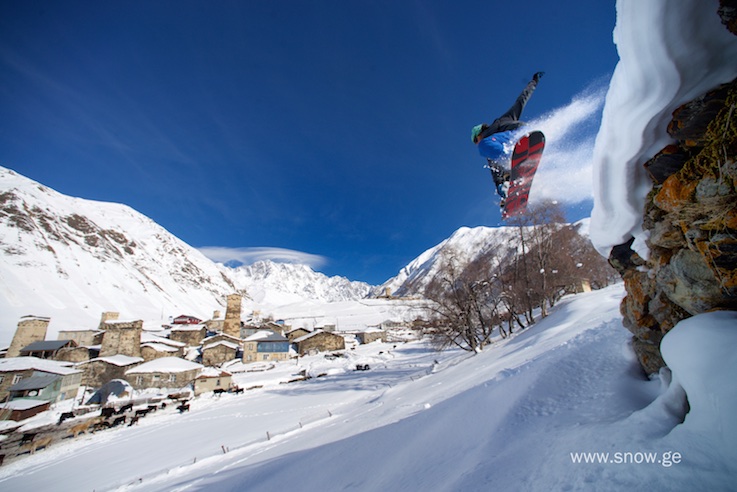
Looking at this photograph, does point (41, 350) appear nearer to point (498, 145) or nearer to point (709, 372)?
point (498, 145)

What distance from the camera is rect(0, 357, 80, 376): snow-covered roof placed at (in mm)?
26797

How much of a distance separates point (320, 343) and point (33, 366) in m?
31.9

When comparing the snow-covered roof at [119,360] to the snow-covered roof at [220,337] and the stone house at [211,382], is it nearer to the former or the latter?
the snow-covered roof at [220,337]

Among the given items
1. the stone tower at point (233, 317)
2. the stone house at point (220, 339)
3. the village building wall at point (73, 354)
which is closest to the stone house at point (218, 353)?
the stone house at point (220, 339)

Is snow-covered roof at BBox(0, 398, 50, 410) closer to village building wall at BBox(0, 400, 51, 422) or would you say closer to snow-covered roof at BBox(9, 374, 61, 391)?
village building wall at BBox(0, 400, 51, 422)

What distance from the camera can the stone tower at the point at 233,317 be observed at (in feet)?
173

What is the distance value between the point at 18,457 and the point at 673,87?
31855 mm

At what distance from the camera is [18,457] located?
1695 cm

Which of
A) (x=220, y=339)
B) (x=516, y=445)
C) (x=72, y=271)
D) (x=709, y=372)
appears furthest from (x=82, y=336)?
(x=709, y=372)

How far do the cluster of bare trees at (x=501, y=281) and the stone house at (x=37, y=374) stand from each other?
125ft

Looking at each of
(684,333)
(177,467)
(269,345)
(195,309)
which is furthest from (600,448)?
(195,309)

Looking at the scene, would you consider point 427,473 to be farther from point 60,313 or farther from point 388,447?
point 60,313

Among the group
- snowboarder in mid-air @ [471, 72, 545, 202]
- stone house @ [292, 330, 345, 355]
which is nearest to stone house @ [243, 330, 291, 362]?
stone house @ [292, 330, 345, 355]

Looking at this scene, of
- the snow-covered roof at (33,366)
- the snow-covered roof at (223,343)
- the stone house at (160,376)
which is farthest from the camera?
the snow-covered roof at (223,343)
